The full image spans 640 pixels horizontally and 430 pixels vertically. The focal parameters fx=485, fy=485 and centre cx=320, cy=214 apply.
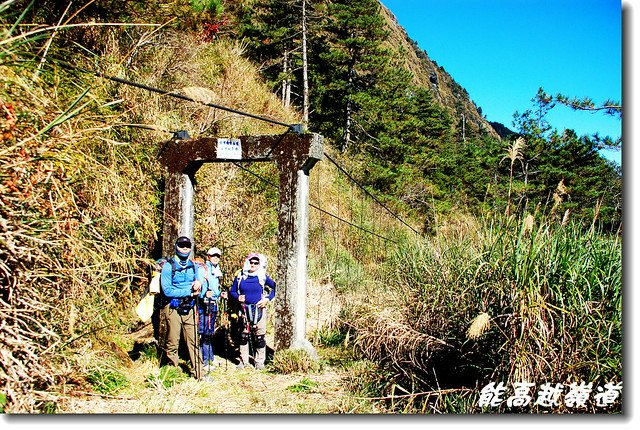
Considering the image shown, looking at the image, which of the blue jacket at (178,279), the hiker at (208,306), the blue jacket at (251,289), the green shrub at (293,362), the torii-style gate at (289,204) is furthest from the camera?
the blue jacket at (251,289)

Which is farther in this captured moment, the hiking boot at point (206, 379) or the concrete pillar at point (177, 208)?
the concrete pillar at point (177, 208)

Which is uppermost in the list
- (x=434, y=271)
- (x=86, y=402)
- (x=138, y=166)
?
(x=138, y=166)

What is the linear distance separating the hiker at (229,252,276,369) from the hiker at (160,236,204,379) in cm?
69

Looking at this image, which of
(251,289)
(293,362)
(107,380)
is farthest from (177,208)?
(107,380)

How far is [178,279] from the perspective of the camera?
15.1ft

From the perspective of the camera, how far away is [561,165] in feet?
46.0

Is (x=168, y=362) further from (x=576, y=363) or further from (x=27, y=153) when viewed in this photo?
(x=576, y=363)

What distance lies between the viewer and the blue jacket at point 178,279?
15.0ft

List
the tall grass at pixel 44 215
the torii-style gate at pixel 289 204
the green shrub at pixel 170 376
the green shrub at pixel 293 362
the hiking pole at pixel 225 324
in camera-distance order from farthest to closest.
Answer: the hiking pole at pixel 225 324 < the torii-style gate at pixel 289 204 < the green shrub at pixel 293 362 < the green shrub at pixel 170 376 < the tall grass at pixel 44 215

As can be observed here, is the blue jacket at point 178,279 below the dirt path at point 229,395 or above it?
above

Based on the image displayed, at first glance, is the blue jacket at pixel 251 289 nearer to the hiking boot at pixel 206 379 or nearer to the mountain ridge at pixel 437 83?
the hiking boot at pixel 206 379

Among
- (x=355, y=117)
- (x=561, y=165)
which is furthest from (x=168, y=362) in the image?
(x=355, y=117)

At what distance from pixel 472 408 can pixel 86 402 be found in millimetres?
2354

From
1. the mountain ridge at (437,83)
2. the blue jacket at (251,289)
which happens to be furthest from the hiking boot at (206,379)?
the mountain ridge at (437,83)
